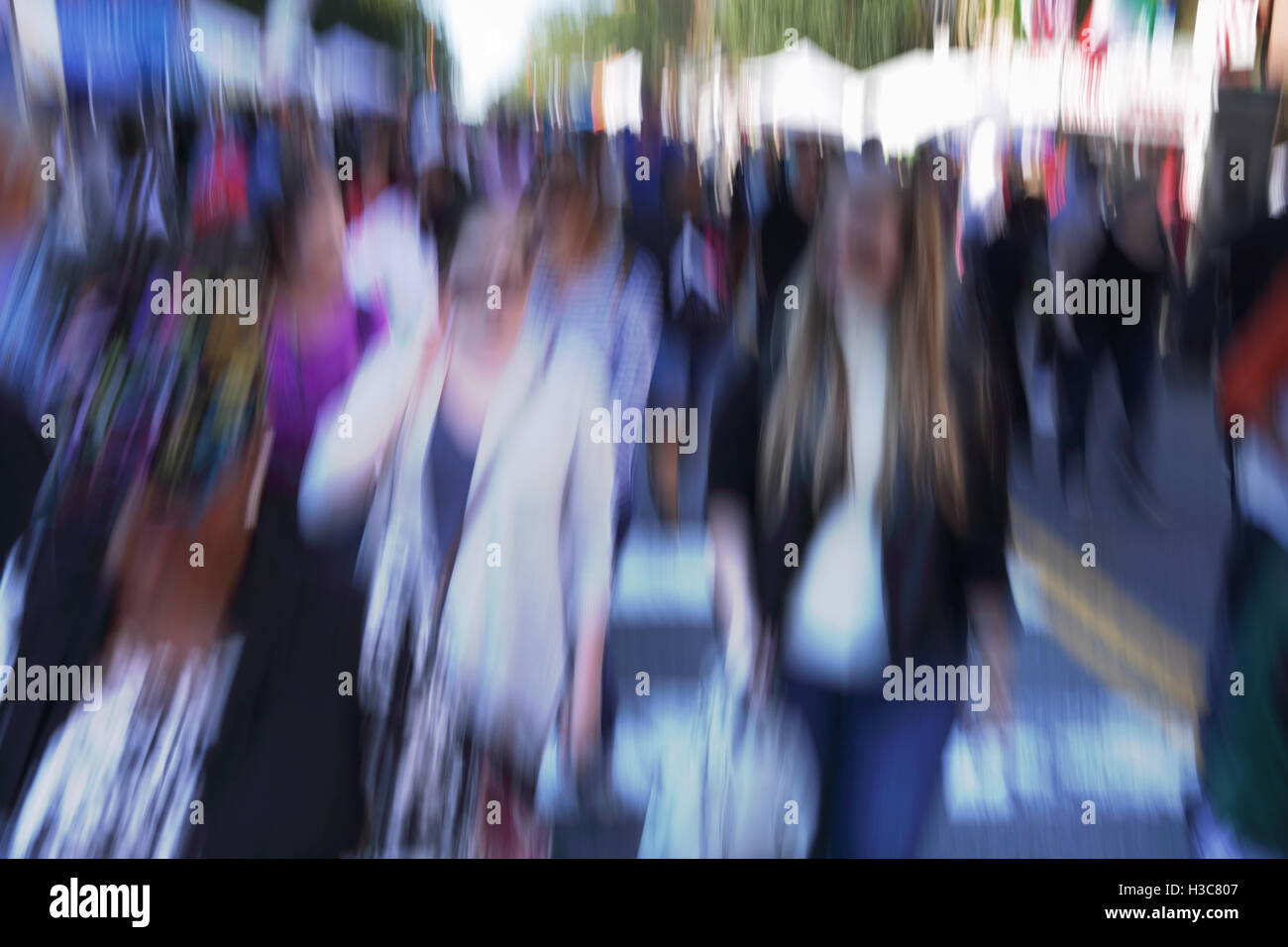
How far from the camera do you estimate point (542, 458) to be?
162 centimetres

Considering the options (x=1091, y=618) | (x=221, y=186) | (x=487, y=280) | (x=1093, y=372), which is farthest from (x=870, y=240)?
A: (x=221, y=186)

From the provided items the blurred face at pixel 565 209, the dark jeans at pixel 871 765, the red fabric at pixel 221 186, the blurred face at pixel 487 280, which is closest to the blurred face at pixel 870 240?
the blurred face at pixel 565 209

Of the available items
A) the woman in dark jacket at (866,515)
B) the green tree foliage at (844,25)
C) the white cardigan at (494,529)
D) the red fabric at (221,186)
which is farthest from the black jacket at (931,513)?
the red fabric at (221,186)

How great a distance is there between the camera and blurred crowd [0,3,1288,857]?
159cm

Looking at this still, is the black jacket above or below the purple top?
below

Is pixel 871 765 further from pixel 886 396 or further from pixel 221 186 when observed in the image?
pixel 221 186

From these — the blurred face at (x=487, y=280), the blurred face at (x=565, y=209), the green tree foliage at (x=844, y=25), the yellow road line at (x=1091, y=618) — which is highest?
the green tree foliage at (x=844, y=25)

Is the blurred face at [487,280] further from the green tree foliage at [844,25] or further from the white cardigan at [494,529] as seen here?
the green tree foliage at [844,25]

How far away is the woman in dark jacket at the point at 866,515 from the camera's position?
5.27 feet

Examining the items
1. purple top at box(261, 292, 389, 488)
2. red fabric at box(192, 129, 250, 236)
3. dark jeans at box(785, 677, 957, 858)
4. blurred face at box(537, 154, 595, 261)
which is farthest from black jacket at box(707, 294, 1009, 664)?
red fabric at box(192, 129, 250, 236)

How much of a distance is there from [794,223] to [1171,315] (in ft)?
2.42

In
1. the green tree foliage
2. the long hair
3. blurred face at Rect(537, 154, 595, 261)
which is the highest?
the green tree foliage

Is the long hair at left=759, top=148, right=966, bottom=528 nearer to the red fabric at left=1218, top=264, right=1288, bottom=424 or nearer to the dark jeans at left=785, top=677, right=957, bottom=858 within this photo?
the dark jeans at left=785, top=677, right=957, bottom=858

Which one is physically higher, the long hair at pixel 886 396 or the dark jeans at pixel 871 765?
the long hair at pixel 886 396
